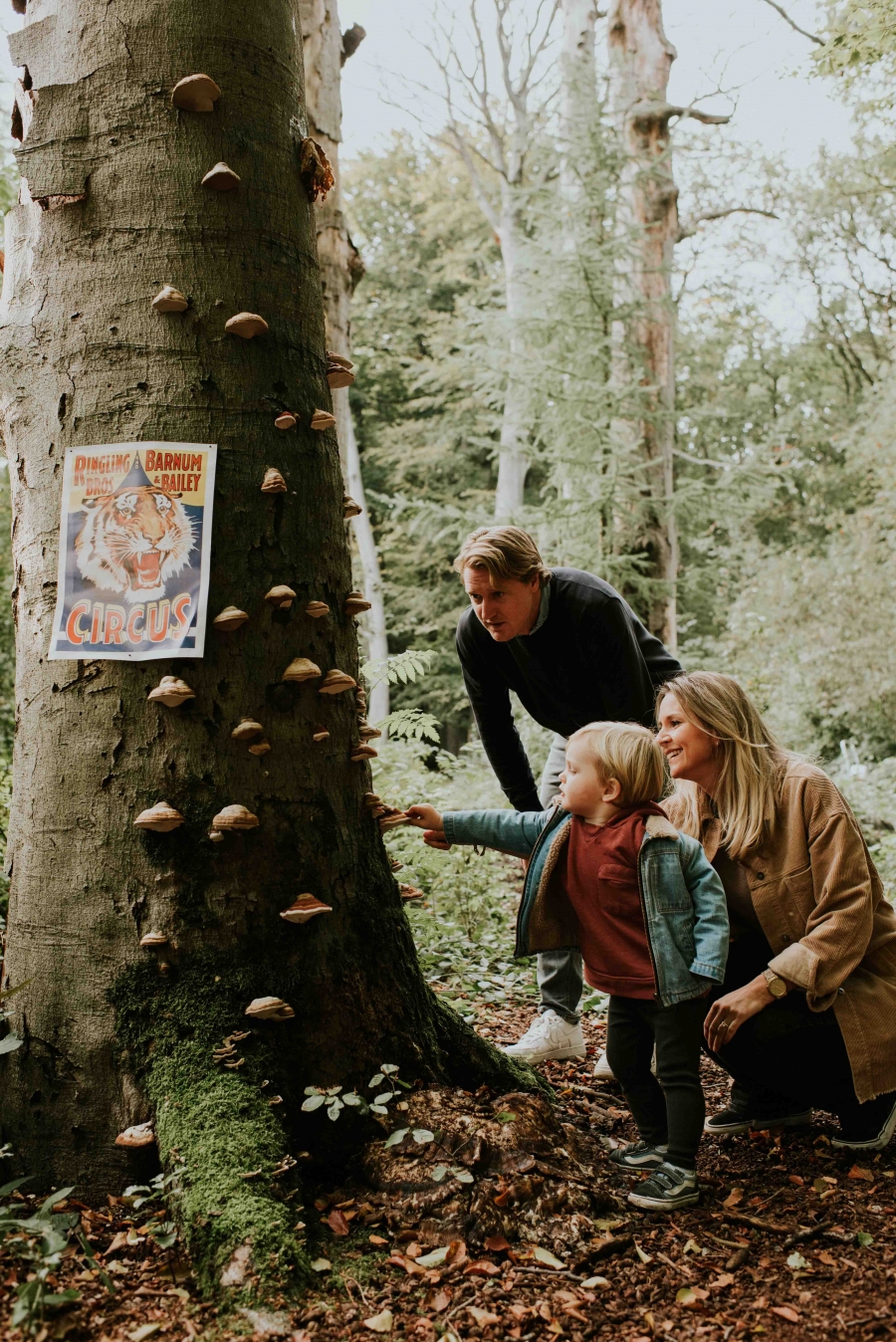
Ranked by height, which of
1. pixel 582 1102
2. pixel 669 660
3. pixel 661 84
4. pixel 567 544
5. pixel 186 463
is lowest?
pixel 582 1102

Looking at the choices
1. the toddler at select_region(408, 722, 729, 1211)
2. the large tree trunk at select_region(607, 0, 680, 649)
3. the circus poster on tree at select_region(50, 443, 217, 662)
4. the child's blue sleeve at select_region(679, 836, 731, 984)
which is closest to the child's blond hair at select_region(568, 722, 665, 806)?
the toddler at select_region(408, 722, 729, 1211)

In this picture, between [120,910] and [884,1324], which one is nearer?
[884,1324]

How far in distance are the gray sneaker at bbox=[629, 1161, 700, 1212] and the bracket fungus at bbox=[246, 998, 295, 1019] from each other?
1118 mm

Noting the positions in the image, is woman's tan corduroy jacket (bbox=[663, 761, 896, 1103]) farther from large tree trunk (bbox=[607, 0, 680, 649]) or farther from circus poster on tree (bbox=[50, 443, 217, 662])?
large tree trunk (bbox=[607, 0, 680, 649])

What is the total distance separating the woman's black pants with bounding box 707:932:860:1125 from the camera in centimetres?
305

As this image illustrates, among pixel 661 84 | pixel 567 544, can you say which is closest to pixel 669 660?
pixel 567 544

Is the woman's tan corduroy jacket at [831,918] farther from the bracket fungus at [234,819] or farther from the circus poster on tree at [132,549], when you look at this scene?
the circus poster on tree at [132,549]

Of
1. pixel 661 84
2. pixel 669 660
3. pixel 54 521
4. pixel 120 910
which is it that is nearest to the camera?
pixel 120 910

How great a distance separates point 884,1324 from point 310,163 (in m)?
3.35

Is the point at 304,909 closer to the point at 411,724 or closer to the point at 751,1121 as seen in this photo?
the point at 751,1121

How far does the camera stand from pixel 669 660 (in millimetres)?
3920

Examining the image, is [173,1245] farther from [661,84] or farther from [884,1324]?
[661,84]

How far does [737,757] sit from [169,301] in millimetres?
2256

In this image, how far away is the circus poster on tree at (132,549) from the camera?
2480 millimetres
